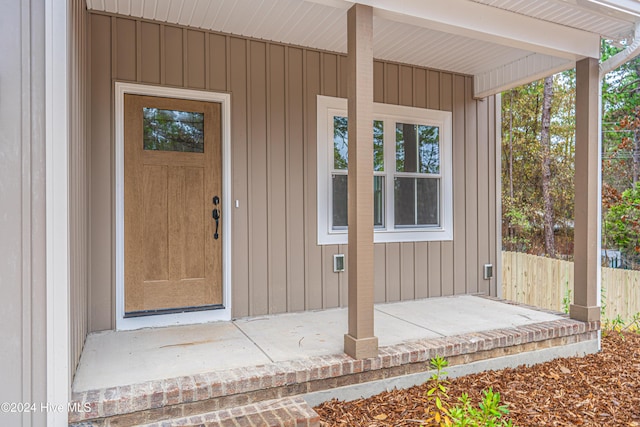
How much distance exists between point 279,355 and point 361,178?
134cm

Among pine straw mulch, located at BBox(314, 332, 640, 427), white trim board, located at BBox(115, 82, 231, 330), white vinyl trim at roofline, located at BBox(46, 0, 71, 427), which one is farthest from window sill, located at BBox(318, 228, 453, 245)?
white vinyl trim at roofline, located at BBox(46, 0, 71, 427)

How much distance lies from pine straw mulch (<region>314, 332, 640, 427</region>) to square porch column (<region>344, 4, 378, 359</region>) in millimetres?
365

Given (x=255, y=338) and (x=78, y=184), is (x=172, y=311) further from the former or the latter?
(x=78, y=184)

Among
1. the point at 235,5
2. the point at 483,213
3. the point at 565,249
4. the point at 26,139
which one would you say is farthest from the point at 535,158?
the point at 26,139

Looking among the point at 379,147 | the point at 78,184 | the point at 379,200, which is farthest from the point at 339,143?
the point at 78,184

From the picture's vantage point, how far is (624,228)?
8.12m

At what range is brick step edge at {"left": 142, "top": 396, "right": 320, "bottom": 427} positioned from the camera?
2.23 metres

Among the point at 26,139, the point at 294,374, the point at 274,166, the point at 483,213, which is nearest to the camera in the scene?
the point at 26,139

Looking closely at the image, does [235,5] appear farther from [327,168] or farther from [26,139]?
[26,139]

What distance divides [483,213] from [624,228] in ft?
16.2

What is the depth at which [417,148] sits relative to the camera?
4.79 meters

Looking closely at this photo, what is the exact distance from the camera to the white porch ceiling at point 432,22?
10.1ft

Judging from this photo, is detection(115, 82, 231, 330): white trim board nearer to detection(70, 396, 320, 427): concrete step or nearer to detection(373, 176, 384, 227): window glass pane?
detection(70, 396, 320, 427): concrete step

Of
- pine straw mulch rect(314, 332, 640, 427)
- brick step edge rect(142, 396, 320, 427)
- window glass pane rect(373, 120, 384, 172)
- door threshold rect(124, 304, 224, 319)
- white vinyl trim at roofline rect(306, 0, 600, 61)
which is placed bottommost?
pine straw mulch rect(314, 332, 640, 427)
